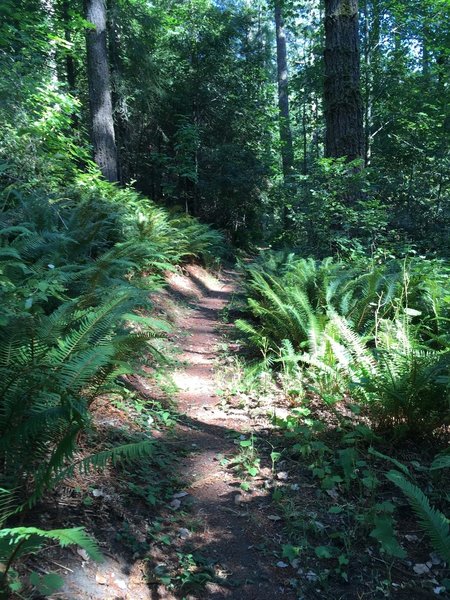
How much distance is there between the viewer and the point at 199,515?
273cm

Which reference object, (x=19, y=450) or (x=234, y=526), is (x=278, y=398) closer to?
(x=234, y=526)

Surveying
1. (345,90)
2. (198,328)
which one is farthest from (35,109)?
(345,90)

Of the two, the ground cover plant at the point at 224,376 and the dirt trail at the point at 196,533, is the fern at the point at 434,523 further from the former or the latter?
the dirt trail at the point at 196,533

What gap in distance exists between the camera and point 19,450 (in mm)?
2203

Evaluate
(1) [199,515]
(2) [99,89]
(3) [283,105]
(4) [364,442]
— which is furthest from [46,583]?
(3) [283,105]

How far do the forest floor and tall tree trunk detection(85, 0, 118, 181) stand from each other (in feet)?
23.3

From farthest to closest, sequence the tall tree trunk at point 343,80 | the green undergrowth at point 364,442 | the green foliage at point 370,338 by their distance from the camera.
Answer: the tall tree trunk at point 343,80 < the green foliage at point 370,338 < the green undergrowth at point 364,442

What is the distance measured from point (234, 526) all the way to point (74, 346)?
1476 millimetres

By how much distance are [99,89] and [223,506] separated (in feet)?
30.8

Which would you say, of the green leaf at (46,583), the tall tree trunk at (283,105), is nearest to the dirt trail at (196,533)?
the green leaf at (46,583)

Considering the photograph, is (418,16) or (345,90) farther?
(418,16)

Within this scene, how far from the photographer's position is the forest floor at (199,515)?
214cm

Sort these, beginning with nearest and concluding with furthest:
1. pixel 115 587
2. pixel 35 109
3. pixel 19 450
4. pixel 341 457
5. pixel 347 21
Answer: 1. pixel 115 587
2. pixel 19 450
3. pixel 341 457
4. pixel 35 109
5. pixel 347 21

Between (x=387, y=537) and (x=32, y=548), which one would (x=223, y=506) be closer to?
(x=387, y=537)
